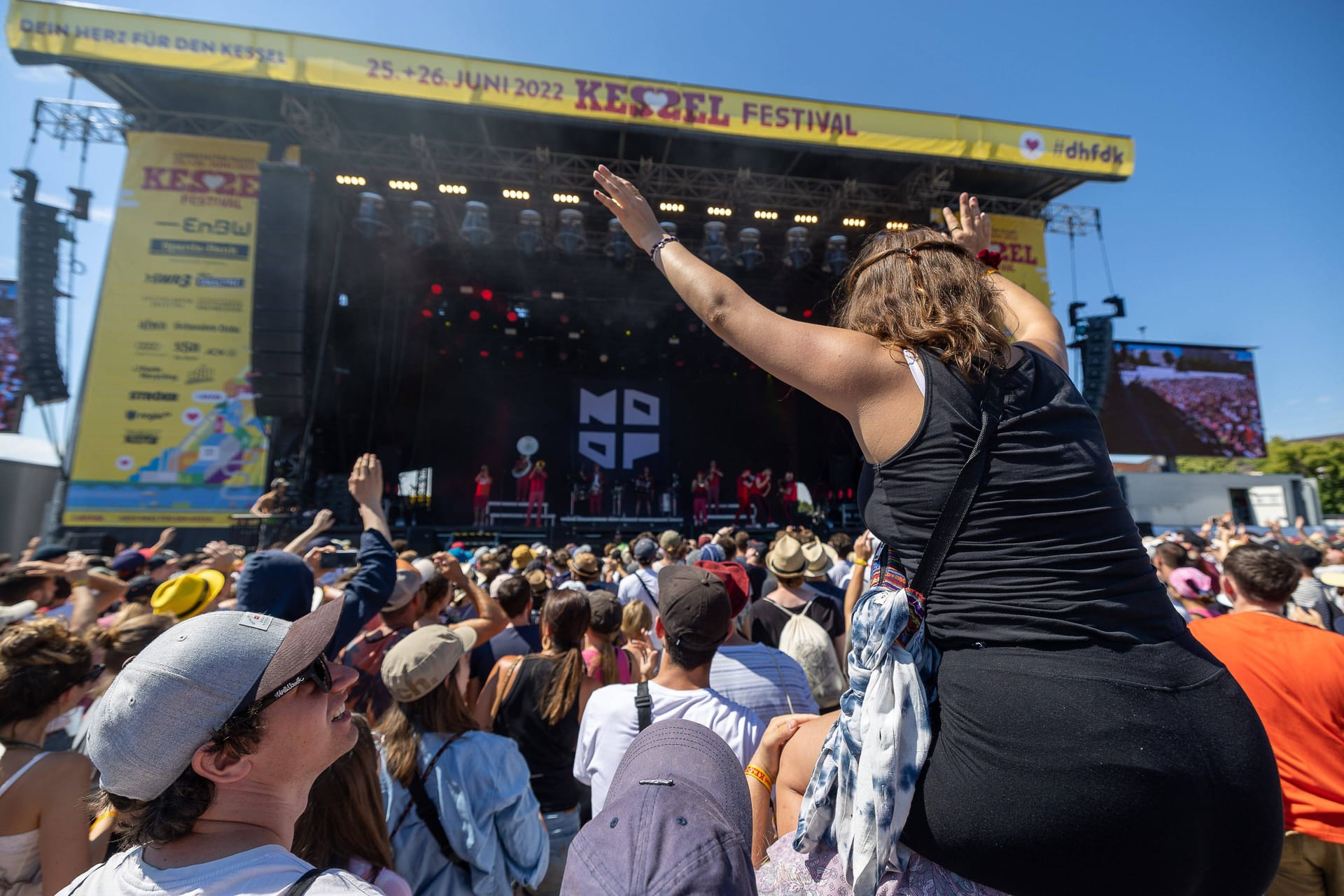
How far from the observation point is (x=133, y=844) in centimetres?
92

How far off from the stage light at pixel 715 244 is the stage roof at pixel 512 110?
1153 millimetres

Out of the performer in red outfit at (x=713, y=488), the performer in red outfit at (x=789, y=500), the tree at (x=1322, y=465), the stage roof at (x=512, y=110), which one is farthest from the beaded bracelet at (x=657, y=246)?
the tree at (x=1322, y=465)

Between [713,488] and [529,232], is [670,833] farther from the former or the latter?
[713,488]

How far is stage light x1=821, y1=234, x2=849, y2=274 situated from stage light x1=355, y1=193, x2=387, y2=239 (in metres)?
8.81

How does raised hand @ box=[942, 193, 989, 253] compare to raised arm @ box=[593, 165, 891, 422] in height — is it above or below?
above

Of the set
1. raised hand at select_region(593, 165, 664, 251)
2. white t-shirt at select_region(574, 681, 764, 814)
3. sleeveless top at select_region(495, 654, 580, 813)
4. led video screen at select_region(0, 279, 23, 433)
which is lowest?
sleeveless top at select_region(495, 654, 580, 813)

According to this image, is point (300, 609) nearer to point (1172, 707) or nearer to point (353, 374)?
point (1172, 707)

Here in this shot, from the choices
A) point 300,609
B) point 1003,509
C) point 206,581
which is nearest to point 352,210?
point 206,581

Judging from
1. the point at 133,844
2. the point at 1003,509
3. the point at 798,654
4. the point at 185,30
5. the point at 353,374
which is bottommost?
the point at 798,654

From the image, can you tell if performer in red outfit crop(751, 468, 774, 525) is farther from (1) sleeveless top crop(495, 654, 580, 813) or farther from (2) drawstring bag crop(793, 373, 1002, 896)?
(2) drawstring bag crop(793, 373, 1002, 896)

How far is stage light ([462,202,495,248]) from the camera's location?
11719mm

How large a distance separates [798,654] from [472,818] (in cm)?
153

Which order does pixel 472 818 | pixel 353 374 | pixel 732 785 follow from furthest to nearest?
pixel 353 374, pixel 472 818, pixel 732 785

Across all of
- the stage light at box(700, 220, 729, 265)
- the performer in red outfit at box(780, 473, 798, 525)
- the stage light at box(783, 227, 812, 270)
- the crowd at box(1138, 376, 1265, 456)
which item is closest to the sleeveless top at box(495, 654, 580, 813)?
the stage light at box(700, 220, 729, 265)
